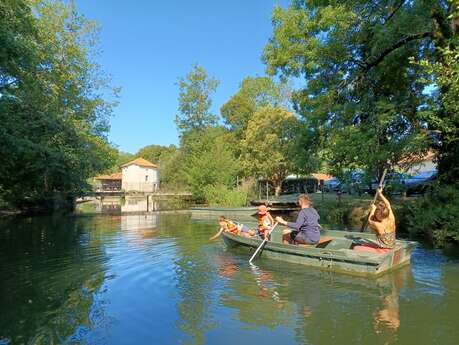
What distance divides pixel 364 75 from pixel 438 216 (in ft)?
21.6

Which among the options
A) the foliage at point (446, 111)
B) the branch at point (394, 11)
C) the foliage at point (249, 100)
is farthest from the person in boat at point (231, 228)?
the foliage at point (249, 100)

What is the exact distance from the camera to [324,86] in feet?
64.8

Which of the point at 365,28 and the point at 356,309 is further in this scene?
the point at 365,28

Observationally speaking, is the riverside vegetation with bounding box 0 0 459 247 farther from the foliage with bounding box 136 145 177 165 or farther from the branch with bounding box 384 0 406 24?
the foliage with bounding box 136 145 177 165

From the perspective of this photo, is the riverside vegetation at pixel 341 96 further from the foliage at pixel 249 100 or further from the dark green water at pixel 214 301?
the foliage at pixel 249 100

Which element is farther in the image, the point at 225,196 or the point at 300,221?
the point at 225,196

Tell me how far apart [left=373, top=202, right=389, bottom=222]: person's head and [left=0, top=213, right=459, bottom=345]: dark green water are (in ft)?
4.60

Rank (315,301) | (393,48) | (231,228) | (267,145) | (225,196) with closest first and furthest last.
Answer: (315,301) → (231,228) → (393,48) → (225,196) → (267,145)

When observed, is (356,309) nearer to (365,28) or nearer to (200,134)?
(365,28)

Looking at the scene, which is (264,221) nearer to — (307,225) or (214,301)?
(307,225)

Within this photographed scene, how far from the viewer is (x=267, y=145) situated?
41094 mm

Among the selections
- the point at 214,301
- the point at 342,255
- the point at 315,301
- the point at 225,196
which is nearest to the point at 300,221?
the point at 342,255

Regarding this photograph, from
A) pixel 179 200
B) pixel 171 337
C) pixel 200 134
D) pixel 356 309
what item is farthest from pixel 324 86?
pixel 200 134

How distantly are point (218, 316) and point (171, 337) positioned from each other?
1.11 metres
